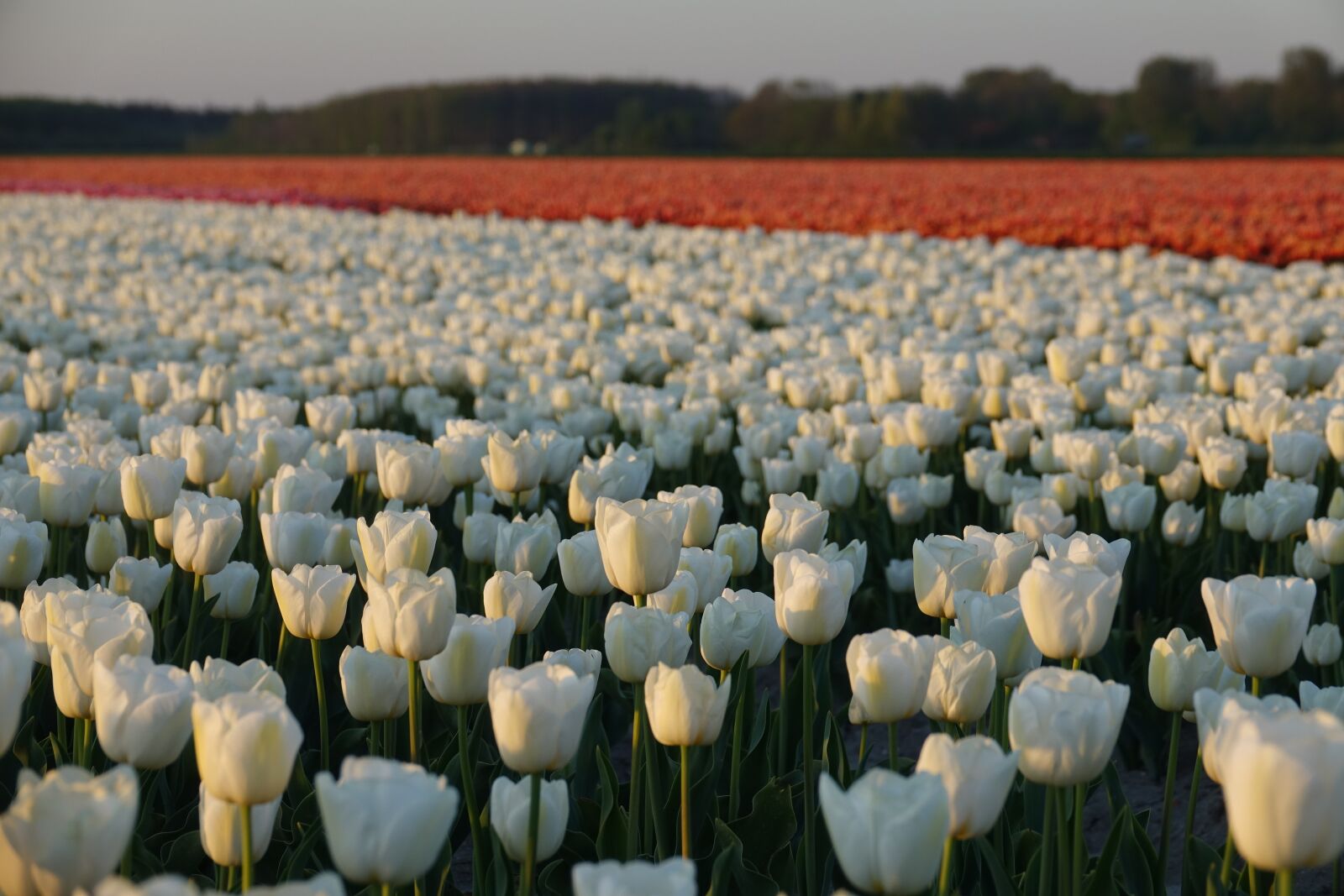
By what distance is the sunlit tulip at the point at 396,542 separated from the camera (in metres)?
1.99

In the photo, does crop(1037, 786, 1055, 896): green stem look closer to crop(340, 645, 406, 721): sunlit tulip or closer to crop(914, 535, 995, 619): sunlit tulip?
crop(914, 535, 995, 619): sunlit tulip

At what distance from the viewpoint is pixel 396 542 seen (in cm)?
199

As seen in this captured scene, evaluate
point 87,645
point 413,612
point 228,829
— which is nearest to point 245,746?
point 228,829

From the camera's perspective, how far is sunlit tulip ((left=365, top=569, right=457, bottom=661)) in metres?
1.61

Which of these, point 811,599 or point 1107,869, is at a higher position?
point 811,599

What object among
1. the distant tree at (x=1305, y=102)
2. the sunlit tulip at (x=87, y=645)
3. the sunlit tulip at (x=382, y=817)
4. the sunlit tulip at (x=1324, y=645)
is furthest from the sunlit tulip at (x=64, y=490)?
the distant tree at (x=1305, y=102)

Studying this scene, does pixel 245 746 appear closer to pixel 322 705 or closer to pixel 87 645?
pixel 87 645

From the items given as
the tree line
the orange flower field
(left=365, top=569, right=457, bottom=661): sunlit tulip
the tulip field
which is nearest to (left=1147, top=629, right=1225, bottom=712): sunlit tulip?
the tulip field

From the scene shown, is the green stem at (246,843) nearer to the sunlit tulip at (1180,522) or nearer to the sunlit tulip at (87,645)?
the sunlit tulip at (87,645)

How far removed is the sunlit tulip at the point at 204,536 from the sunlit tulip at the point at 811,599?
Answer: 1047 millimetres

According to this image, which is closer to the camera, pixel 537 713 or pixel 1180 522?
pixel 537 713

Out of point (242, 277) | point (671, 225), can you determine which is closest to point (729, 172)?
point (671, 225)

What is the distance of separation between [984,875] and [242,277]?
27.9 ft

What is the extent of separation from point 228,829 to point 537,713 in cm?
37
